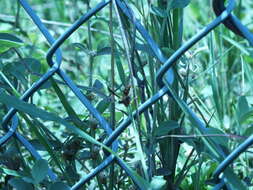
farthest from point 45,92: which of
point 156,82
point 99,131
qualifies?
point 156,82

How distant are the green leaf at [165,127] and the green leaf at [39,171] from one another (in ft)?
0.79

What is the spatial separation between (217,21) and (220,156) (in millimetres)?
250

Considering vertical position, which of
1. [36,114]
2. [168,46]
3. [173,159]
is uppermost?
[168,46]

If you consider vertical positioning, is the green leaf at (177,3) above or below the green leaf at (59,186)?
above

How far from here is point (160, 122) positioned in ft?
4.08

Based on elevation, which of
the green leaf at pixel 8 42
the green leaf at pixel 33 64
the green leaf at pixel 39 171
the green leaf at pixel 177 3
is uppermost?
the green leaf at pixel 177 3

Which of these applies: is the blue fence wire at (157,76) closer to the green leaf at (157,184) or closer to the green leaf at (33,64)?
the green leaf at (157,184)

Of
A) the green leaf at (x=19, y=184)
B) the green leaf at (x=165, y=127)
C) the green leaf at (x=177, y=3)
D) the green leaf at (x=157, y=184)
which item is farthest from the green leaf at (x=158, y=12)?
the green leaf at (x=19, y=184)

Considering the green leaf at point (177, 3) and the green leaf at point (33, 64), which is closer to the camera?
the green leaf at point (177, 3)

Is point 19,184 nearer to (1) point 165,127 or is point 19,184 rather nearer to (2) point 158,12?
(1) point 165,127

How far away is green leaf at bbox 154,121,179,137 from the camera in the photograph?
115 cm

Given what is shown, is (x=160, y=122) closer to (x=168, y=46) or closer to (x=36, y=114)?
(x=168, y=46)

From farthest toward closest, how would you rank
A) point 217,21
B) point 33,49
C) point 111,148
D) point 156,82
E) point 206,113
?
point 33,49 → point 206,113 → point 111,148 → point 156,82 → point 217,21

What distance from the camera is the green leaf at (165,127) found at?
1.15 m
